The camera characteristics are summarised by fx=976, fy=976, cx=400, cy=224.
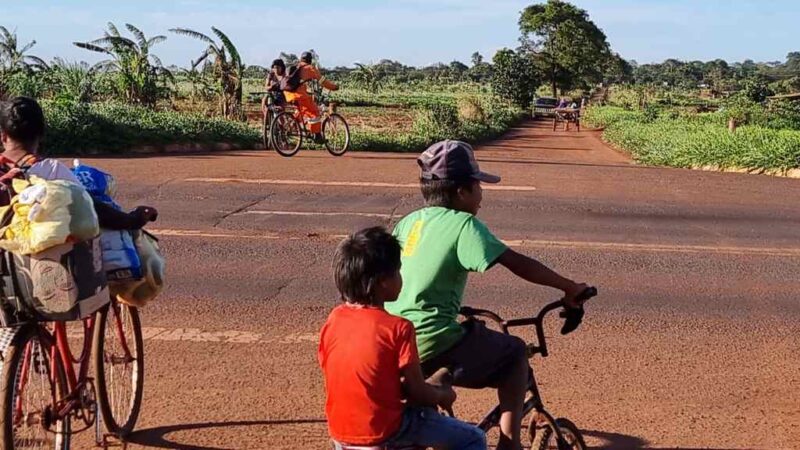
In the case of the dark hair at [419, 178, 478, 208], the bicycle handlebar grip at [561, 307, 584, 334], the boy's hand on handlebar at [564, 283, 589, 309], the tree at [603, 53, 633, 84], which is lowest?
the tree at [603, 53, 633, 84]

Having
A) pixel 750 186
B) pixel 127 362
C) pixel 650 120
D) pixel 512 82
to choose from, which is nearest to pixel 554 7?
pixel 512 82

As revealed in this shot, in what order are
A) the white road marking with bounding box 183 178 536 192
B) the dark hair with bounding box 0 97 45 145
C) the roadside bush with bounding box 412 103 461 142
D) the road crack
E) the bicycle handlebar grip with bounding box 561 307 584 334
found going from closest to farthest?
the bicycle handlebar grip with bounding box 561 307 584 334 → the dark hair with bounding box 0 97 45 145 → the road crack → the white road marking with bounding box 183 178 536 192 → the roadside bush with bounding box 412 103 461 142

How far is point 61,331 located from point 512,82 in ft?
178

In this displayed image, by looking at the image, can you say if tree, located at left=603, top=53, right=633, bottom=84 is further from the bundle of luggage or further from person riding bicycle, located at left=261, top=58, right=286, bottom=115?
the bundle of luggage

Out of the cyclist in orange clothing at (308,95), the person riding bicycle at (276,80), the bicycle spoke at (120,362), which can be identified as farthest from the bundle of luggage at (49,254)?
the person riding bicycle at (276,80)

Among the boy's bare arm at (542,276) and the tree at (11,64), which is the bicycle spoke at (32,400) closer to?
the boy's bare arm at (542,276)

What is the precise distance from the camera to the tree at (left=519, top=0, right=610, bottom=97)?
72.6 metres

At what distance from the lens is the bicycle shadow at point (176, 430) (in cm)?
516

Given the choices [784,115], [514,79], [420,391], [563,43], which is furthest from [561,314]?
[563,43]

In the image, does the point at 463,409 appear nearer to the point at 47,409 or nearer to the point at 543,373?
the point at 543,373

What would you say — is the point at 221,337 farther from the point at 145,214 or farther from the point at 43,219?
the point at 43,219

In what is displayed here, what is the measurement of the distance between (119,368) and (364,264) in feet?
8.28

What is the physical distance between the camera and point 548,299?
8.38 m

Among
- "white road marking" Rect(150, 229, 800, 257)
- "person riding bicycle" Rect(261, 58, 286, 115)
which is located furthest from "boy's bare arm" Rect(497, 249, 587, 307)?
"person riding bicycle" Rect(261, 58, 286, 115)
